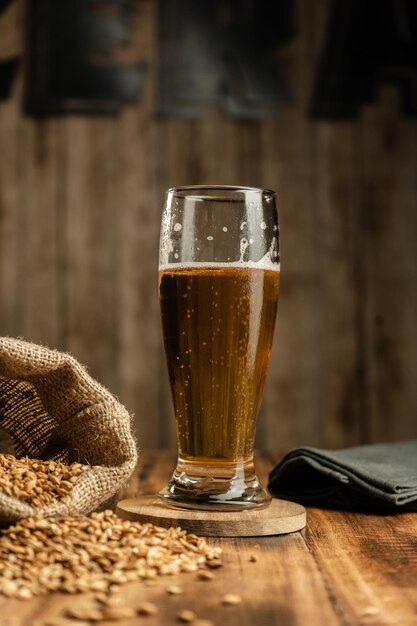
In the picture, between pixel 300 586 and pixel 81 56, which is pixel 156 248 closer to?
pixel 81 56

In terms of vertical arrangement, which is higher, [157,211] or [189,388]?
[157,211]

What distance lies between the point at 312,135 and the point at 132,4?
2.29ft

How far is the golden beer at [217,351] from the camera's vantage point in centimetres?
101

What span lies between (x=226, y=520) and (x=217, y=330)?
218 mm

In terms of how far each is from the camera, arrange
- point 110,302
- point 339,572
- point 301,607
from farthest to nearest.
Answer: point 110,302 < point 339,572 < point 301,607

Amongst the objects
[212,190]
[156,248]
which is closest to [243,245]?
[212,190]

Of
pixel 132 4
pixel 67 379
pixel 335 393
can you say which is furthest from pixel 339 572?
pixel 132 4

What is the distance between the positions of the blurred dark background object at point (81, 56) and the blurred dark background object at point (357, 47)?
591mm

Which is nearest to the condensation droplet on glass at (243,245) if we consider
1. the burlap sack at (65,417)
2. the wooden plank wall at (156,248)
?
the burlap sack at (65,417)

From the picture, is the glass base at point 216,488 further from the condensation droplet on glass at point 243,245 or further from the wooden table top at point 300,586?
the condensation droplet on glass at point 243,245

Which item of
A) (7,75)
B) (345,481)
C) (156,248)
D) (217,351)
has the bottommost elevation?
(345,481)

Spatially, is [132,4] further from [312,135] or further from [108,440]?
[108,440]

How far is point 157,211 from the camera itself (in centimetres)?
271

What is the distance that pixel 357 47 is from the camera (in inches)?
108
